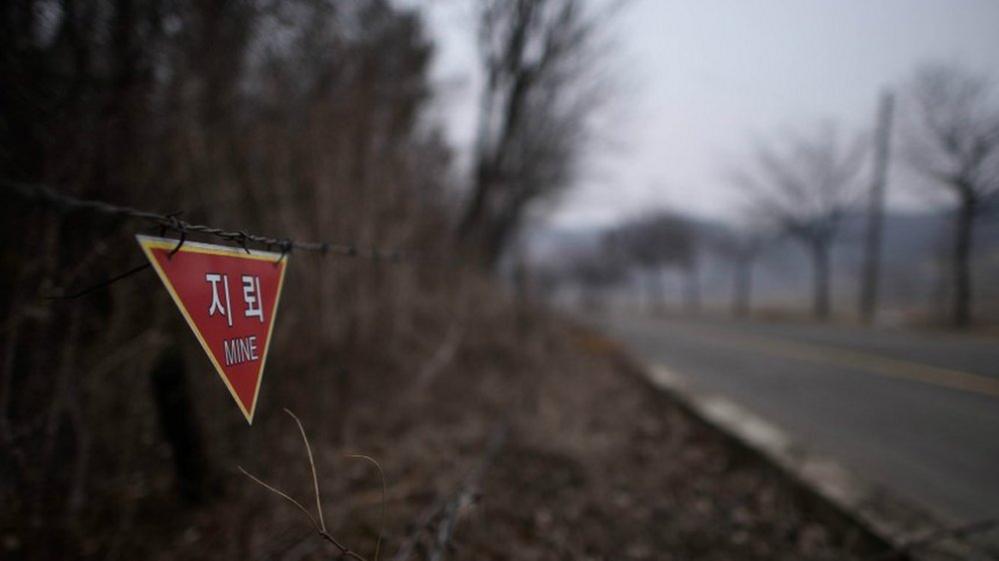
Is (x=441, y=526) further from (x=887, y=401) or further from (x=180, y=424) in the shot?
(x=887, y=401)

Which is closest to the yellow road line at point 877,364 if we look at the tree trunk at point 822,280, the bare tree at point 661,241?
the tree trunk at point 822,280

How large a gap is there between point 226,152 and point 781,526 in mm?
4582

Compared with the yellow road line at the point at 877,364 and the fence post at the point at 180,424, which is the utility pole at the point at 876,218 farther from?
the fence post at the point at 180,424

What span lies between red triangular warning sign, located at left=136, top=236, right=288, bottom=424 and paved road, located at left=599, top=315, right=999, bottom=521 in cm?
368

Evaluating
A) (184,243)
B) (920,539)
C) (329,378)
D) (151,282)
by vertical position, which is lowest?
(920,539)

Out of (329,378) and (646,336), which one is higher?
(329,378)

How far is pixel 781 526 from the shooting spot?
8.57ft

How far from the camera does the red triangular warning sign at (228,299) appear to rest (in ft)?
2.88

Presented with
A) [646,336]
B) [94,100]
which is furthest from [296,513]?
[646,336]

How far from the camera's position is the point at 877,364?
6.90 m

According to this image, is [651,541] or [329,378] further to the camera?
[329,378]

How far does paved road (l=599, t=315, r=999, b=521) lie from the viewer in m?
3.26

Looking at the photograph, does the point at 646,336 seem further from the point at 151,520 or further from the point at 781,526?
the point at 151,520

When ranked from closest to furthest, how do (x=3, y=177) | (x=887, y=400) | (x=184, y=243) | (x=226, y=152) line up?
(x=184, y=243)
(x=3, y=177)
(x=226, y=152)
(x=887, y=400)
